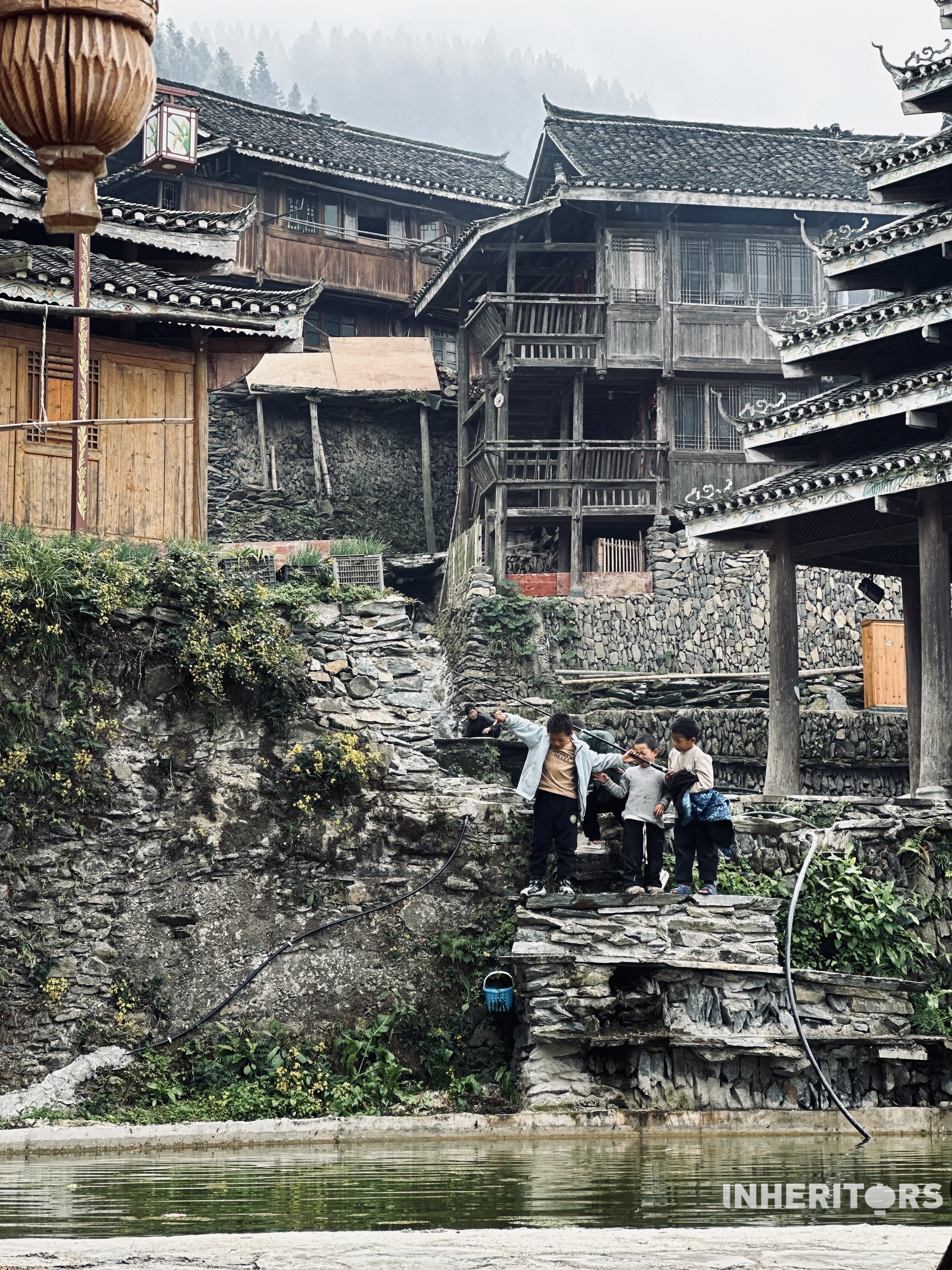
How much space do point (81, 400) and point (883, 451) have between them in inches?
401

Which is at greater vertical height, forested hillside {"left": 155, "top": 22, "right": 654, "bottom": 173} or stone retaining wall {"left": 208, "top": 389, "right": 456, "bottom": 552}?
forested hillside {"left": 155, "top": 22, "right": 654, "bottom": 173}

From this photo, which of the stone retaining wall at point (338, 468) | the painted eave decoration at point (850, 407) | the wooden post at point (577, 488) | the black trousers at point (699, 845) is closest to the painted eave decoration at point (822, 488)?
the painted eave decoration at point (850, 407)

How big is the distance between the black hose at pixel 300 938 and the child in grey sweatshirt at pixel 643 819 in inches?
72.5

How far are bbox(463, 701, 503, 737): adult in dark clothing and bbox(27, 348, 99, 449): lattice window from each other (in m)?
5.79

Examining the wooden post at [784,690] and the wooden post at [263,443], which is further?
the wooden post at [263,443]

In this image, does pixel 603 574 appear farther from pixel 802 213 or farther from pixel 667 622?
pixel 802 213

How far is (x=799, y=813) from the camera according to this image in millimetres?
16406

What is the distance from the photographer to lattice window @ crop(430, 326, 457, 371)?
121 ft

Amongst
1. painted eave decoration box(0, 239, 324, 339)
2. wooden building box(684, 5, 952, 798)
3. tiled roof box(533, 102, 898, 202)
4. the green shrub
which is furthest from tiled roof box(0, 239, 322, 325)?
tiled roof box(533, 102, 898, 202)

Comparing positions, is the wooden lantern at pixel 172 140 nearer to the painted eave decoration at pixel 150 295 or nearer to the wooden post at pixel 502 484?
the wooden post at pixel 502 484

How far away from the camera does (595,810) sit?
14398 mm

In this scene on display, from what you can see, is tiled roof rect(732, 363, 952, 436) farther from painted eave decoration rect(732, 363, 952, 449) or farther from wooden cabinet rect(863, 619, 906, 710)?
wooden cabinet rect(863, 619, 906, 710)

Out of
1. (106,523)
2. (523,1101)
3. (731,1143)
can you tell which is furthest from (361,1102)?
(106,523)

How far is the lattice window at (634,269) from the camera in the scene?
31672 millimetres
